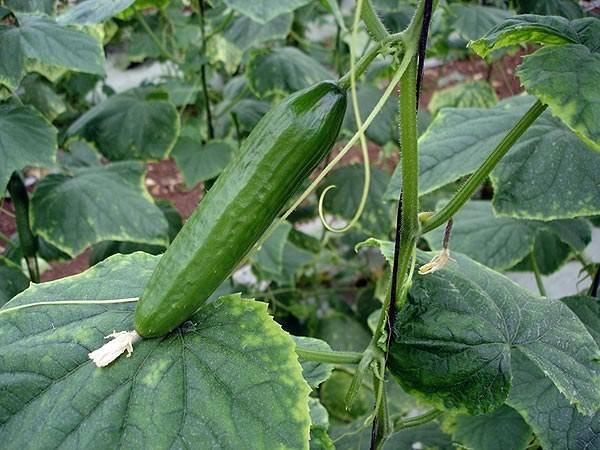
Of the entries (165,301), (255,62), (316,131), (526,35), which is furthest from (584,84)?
(255,62)

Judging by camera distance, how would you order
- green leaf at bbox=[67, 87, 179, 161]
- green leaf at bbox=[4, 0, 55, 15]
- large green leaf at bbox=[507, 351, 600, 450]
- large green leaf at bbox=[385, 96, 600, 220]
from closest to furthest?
large green leaf at bbox=[507, 351, 600, 450], large green leaf at bbox=[385, 96, 600, 220], green leaf at bbox=[4, 0, 55, 15], green leaf at bbox=[67, 87, 179, 161]

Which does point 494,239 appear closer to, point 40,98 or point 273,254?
point 273,254

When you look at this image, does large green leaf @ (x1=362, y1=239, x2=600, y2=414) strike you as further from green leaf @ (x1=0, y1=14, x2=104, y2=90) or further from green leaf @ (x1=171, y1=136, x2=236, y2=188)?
green leaf @ (x1=171, y1=136, x2=236, y2=188)

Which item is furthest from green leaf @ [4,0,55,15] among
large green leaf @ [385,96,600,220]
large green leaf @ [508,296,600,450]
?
large green leaf @ [508,296,600,450]

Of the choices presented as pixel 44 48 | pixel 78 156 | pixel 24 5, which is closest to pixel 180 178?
pixel 78 156

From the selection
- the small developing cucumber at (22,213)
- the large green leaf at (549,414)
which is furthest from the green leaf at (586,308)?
the small developing cucumber at (22,213)
